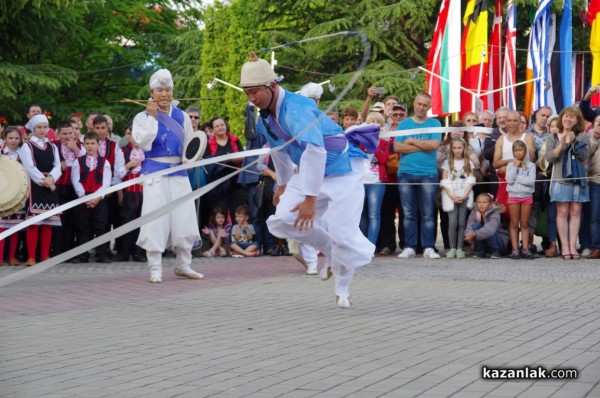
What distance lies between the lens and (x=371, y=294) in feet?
37.8

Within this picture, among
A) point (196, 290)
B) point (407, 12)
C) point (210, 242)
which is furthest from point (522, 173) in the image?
point (407, 12)

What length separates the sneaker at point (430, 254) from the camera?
1680 cm

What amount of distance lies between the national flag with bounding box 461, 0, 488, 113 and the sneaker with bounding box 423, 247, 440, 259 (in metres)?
→ 13.2

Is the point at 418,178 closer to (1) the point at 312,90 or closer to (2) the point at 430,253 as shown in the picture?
(2) the point at 430,253

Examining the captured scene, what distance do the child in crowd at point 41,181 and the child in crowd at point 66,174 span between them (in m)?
0.30

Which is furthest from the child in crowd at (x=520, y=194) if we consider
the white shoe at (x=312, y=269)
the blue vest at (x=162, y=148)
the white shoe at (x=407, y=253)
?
the blue vest at (x=162, y=148)

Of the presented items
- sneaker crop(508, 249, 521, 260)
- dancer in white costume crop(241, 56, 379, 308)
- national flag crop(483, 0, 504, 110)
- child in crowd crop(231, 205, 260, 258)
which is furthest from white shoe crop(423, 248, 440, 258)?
national flag crop(483, 0, 504, 110)

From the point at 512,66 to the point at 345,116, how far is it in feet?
46.7

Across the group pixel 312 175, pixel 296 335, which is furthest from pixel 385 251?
pixel 296 335

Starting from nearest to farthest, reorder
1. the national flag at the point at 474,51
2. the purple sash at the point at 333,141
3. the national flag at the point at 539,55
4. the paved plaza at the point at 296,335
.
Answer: the paved plaza at the point at 296,335 < the purple sash at the point at 333,141 < the national flag at the point at 539,55 < the national flag at the point at 474,51

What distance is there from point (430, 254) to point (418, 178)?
110 centimetres

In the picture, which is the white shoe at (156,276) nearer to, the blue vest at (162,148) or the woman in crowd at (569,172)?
the blue vest at (162,148)

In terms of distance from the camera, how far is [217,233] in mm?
17625

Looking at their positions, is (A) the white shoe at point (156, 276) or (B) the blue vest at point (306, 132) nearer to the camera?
(B) the blue vest at point (306, 132)
